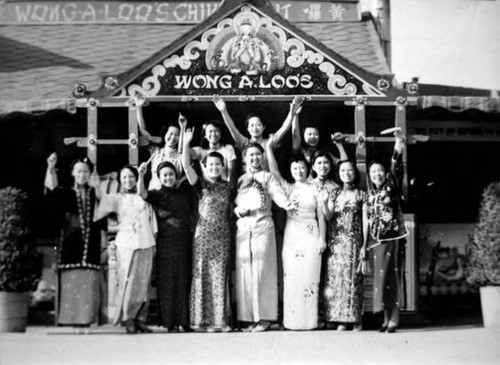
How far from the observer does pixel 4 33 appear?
1336 centimetres

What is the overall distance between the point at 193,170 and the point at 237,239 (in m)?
0.73

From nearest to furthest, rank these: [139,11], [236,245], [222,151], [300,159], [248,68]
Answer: [236,245], [300,159], [222,151], [248,68], [139,11]

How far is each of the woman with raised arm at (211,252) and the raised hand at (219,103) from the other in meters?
0.40

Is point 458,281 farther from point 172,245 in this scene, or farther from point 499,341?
point 172,245

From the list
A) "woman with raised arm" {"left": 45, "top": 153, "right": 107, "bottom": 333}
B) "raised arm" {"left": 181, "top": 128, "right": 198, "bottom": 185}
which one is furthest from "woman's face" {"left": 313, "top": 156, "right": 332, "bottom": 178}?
"woman with raised arm" {"left": 45, "top": 153, "right": 107, "bottom": 333}

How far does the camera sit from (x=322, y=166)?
26.6 feet

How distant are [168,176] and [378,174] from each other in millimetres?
1865

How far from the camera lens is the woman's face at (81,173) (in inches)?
314

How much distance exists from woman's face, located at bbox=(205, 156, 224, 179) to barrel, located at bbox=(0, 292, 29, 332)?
2.04 m

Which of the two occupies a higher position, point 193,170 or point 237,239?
point 193,170

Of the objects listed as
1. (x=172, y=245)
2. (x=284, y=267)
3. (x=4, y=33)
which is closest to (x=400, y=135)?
(x=284, y=267)

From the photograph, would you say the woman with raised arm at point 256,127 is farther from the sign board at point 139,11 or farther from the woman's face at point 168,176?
the sign board at point 139,11

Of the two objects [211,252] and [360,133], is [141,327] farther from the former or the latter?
[360,133]

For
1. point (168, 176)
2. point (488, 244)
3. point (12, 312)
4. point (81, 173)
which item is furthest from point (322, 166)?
point (12, 312)
